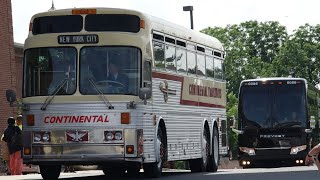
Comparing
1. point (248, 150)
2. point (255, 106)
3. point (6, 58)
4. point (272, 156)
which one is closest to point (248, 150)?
point (248, 150)

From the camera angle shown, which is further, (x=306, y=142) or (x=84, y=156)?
(x=306, y=142)

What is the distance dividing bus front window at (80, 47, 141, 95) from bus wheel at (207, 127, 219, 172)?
7754 mm

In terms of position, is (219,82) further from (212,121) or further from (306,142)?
(306,142)

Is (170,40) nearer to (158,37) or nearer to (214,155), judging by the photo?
(158,37)

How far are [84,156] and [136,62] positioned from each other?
2.07 m

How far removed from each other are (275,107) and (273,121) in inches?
19.3

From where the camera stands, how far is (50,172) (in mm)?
22969

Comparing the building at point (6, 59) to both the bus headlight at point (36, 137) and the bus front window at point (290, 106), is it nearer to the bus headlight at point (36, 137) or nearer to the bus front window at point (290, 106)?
the bus front window at point (290, 106)

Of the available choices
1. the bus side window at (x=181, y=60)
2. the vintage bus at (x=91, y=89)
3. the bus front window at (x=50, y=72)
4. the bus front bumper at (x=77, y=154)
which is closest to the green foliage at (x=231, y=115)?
the bus side window at (x=181, y=60)

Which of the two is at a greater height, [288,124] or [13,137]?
[288,124]

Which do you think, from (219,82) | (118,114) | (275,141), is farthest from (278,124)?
(118,114)

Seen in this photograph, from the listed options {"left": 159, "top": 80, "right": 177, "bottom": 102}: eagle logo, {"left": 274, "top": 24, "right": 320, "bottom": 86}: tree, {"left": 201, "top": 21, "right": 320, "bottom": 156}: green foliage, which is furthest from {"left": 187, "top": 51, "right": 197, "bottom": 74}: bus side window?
{"left": 274, "top": 24, "right": 320, "bottom": 86}: tree

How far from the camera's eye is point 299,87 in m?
33.7

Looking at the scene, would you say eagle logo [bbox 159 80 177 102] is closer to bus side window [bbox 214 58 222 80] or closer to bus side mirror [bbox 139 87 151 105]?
bus side mirror [bbox 139 87 151 105]
